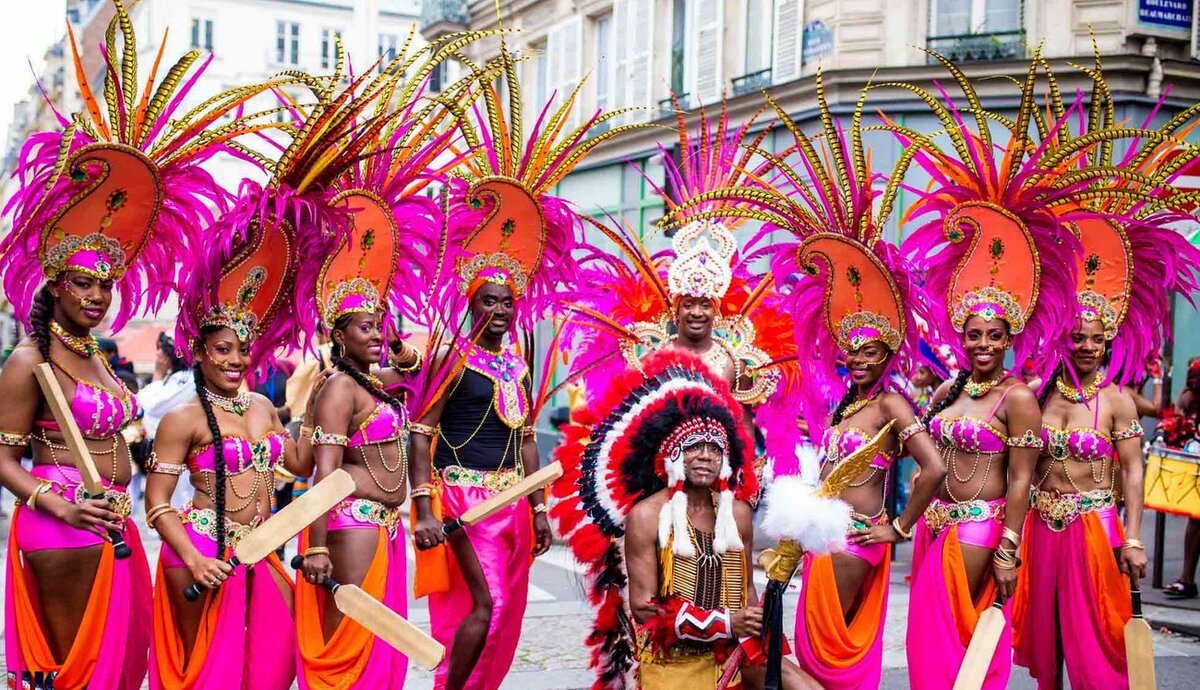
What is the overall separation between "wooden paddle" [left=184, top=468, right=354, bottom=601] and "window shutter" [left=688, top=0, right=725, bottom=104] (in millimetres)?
13814

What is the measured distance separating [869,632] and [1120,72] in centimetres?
1095

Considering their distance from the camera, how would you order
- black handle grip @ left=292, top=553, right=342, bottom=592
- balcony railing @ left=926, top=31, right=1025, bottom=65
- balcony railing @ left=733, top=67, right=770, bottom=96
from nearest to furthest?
black handle grip @ left=292, top=553, right=342, bottom=592 → balcony railing @ left=926, top=31, right=1025, bottom=65 → balcony railing @ left=733, top=67, right=770, bottom=96

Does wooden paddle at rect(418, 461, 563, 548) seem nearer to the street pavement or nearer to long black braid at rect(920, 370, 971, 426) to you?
the street pavement

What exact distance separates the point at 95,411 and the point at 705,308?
349 centimetres

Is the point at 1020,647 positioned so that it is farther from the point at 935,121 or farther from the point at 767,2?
the point at 767,2

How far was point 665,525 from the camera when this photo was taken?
4.72 metres

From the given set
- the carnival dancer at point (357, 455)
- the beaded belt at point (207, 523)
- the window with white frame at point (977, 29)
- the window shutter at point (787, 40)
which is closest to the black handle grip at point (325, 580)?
the carnival dancer at point (357, 455)

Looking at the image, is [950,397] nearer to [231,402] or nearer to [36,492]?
[231,402]

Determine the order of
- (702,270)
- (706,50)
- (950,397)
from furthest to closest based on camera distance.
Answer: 1. (706,50)
2. (702,270)
3. (950,397)

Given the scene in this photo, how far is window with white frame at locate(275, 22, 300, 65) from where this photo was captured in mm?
44062

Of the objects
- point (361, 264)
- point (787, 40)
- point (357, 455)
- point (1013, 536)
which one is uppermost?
point (787, 40)

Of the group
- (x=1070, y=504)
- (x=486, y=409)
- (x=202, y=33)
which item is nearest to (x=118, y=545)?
(x=486, y=409)

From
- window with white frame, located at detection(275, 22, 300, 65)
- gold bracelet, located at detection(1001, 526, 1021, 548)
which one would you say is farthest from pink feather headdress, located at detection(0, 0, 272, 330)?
window with white frame, located at detection(275, 22, 300, 65)

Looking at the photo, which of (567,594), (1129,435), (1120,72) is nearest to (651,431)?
(1129,435)
